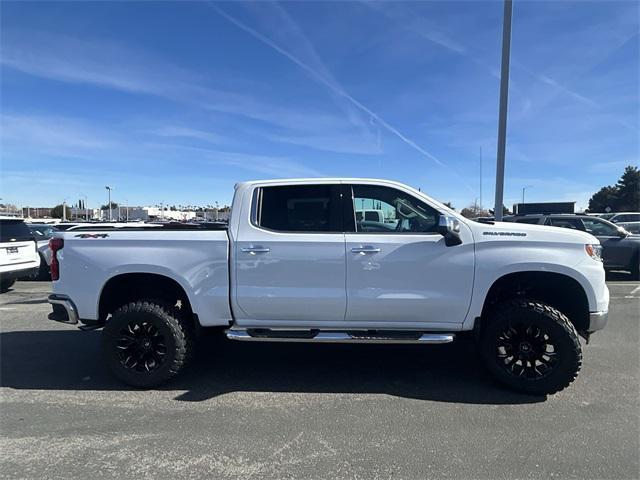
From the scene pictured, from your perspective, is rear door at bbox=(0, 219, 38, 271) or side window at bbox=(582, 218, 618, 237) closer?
rear door at bbox=(0, 219, 38, 271)

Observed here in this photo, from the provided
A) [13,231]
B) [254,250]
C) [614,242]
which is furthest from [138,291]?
[614,242]

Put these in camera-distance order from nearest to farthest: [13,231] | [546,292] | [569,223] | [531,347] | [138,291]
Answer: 1. [531,347]
2. [546,292]
3. [138,291]
4. [13,231]
5. [569,223]

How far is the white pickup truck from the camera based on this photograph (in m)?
4.29

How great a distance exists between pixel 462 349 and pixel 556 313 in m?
1.74

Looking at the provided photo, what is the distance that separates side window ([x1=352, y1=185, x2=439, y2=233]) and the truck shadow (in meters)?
1.56

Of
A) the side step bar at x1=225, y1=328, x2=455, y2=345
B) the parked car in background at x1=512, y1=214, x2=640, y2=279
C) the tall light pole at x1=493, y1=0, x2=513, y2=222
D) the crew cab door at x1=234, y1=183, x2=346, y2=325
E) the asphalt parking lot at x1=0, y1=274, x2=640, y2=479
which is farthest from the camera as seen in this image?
the parked car in background at x1=512, y1=214, x2=640, y2=279

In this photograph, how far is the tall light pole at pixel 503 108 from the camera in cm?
927

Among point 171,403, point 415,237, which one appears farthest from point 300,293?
point 171,403

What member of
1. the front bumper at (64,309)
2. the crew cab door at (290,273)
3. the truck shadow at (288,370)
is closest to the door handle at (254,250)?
the crew cab door at (290,273)

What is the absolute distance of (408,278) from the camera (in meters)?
4.35

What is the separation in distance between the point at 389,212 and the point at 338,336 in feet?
4.36

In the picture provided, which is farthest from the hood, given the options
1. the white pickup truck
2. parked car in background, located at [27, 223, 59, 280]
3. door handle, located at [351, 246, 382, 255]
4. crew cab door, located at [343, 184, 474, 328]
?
parked car in background, located at [27, 223, 59, 280]

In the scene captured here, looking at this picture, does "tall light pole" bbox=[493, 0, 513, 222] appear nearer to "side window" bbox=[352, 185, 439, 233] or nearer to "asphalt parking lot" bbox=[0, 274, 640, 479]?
"asphalt parking lot" bbox=[0, 274, 640, 479]

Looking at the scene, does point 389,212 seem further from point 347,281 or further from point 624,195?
point 624,195
